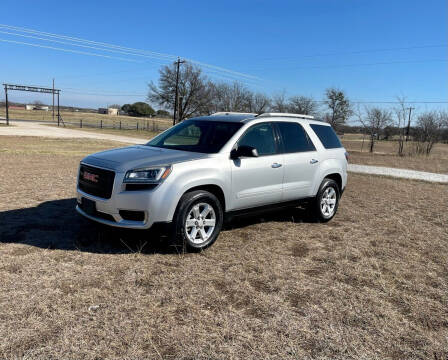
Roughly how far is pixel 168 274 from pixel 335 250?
2.41 meters

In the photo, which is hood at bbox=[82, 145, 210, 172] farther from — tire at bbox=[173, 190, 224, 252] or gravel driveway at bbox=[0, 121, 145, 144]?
gravel driveway at bbox=[0, 121, 145, 144]

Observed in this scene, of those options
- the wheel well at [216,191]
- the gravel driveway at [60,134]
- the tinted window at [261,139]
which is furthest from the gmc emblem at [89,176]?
the gravel driveway at [60,134]

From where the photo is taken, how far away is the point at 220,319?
3.16 meters

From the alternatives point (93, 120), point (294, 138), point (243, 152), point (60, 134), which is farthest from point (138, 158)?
point (93, 120)

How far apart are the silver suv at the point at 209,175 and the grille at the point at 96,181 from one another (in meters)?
0.01

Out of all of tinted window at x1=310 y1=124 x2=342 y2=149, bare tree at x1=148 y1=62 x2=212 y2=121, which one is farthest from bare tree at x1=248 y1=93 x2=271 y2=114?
tinted window at x1=310 y1=124 x2=342 y2=149

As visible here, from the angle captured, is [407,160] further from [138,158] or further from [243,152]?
[138,158]

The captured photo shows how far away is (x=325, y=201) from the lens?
6.50 m

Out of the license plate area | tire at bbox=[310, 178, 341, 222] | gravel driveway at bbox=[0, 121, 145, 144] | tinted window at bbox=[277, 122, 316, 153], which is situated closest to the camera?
the license plate area

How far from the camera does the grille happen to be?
4.40 m

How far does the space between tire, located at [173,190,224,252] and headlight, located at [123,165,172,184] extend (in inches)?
14.7

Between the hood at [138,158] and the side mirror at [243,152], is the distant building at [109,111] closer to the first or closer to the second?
the hood at [138,158]

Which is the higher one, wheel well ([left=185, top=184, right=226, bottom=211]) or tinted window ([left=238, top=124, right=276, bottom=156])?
tinted window ([left=238, top=124, right=276, bottom=156])

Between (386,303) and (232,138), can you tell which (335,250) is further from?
(232,138)
